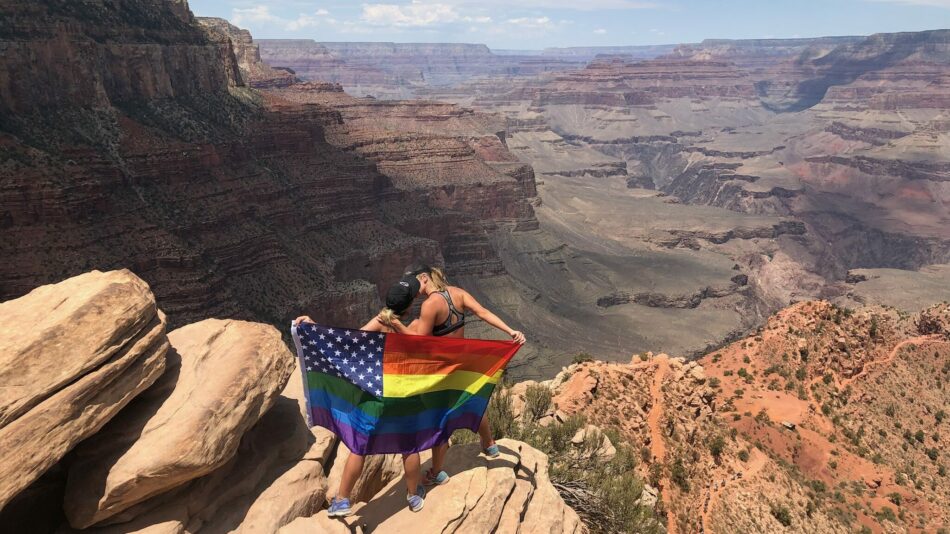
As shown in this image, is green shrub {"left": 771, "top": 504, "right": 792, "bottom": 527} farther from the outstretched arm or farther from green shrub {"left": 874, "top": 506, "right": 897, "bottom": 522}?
the outstretched arm

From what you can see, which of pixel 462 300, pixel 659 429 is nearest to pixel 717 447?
pixel 659 429

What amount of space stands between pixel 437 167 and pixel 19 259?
82.3 m

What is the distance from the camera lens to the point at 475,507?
32.6 ft

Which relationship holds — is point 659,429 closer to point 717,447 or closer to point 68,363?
point 717,447

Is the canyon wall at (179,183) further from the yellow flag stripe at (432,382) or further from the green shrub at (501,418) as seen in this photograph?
the yellow flag stripe at (432,382)

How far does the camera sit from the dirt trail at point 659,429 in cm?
1791

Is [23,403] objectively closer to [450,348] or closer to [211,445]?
[211,445]

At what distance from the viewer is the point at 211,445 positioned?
29.8 ft

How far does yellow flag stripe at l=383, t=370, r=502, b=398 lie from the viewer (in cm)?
1048

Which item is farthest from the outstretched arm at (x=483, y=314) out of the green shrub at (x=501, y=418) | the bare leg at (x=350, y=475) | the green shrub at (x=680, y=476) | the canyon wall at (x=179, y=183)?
the canyon wall at (x=179, y=183)

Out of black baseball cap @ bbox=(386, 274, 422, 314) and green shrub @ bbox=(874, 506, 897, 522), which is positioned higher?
black baseball cap @ bbox=(386, 274, 422, 314)

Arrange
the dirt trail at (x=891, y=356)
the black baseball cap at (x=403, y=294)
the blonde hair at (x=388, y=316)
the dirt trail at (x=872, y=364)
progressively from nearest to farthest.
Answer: the black baseball cap at (x=403, y=294), the blonde hair at (x=388, y=316), the dirt trail at (x=872, y=364), the dirt trail at (x=891, y=356)

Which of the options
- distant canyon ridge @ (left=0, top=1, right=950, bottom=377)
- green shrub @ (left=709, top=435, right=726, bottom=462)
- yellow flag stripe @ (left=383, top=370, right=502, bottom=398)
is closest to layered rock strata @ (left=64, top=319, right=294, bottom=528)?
yellow flag stripe @ (left=383, top=370, right=502, bottom=398)

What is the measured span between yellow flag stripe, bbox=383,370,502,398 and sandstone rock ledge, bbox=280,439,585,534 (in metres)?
1.38
